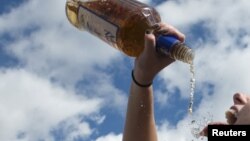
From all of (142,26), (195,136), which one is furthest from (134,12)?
(195,136)

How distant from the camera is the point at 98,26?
337 centimetres

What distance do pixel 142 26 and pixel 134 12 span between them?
11cm

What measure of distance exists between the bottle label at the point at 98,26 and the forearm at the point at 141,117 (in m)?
0.36

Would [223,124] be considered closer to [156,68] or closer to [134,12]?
[156,68]

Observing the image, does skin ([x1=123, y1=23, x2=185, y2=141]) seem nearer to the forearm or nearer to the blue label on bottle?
the forearm

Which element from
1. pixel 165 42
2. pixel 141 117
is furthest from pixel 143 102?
pixel 165 42

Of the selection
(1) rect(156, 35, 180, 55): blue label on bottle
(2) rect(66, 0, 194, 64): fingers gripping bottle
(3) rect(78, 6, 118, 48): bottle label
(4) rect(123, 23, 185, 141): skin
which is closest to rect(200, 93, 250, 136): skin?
(1) rect(156, 35, 180, 55): blue label on bottle

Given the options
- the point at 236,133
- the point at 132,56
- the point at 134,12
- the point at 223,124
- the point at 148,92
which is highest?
the point at 134,12

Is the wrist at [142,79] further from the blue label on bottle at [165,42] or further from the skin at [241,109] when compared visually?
the skin at [241,109]

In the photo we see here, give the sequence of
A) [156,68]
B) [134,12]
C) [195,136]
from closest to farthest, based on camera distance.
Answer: [195,136] < [156,68] < [134,12]

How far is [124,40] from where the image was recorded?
326cm

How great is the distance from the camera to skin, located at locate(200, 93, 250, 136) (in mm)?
2342

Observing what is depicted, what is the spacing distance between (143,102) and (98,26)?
2.04 ft

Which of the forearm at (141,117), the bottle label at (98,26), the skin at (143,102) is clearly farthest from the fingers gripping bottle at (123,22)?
the forearm at (141,117)
